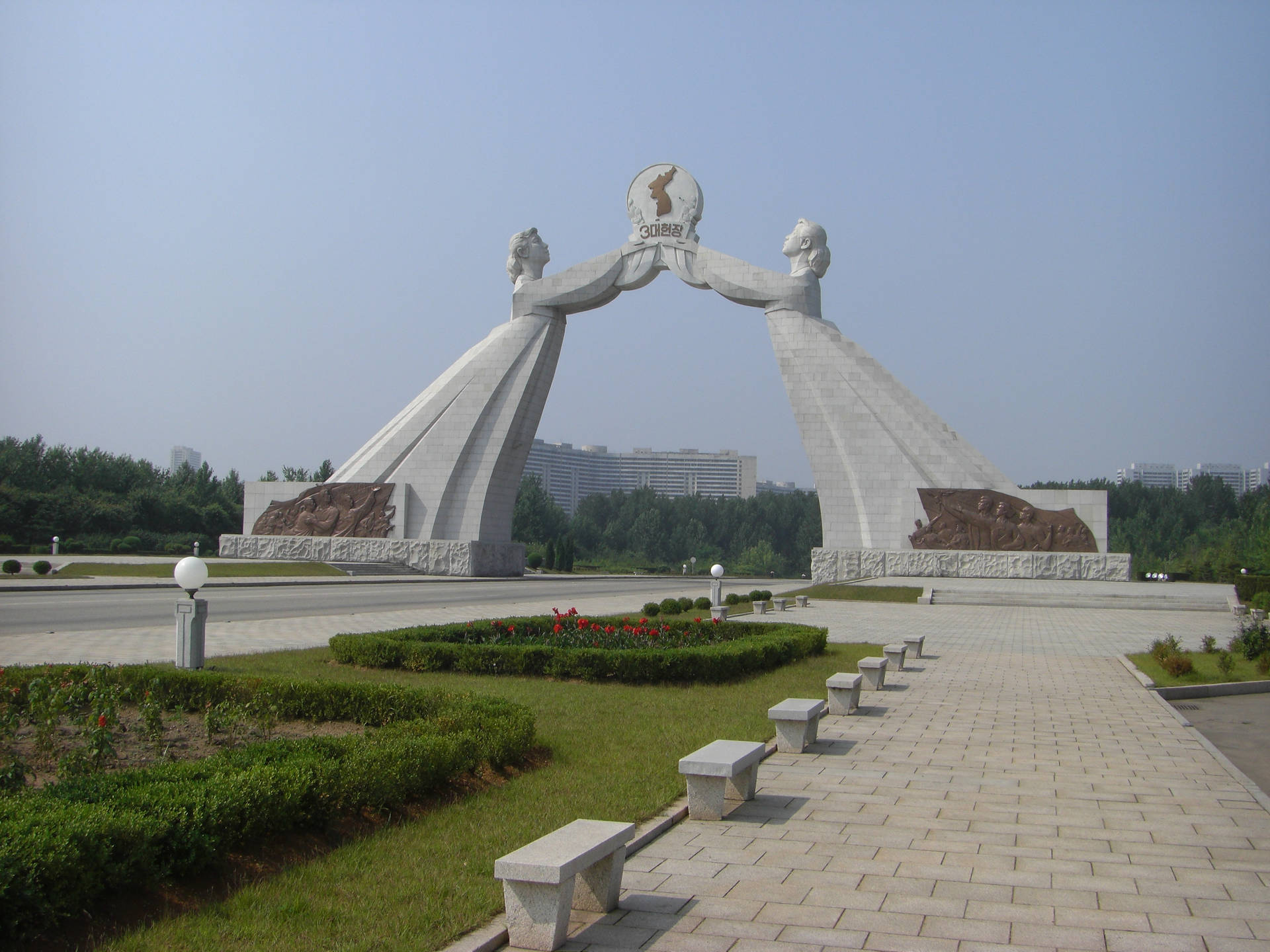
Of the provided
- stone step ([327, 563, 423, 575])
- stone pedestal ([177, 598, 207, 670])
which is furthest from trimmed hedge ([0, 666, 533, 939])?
stone step ([327, 563, 423, 575])

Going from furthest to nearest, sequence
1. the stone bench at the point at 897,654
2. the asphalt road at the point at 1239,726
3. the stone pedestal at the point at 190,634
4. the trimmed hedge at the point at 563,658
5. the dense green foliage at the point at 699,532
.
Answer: the dense green foliage at the point at 699,532
the stone bench at the point at 897,654
the trimmed hedge at the point at 563,658
the stone pedestal at the point at 190,634
the asphalt road at the point at 1239,726

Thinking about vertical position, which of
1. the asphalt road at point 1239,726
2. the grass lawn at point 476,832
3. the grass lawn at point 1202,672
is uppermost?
the grass lawn at point 476,832

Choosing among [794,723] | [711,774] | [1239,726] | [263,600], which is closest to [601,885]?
[711,774]

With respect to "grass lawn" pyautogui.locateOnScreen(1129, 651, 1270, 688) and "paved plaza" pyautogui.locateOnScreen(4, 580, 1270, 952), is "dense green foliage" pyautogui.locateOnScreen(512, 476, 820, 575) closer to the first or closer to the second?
"grass lawn" pyautogui.locateOnScreen(1129, 651, 1270, 688)

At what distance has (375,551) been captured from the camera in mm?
24875

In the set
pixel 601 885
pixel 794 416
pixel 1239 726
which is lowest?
pixel 1239 726

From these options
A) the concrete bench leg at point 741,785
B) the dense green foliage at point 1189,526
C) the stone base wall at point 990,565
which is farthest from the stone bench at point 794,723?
the dense green foliage at point 1189,526

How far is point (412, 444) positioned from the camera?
84.1 feet

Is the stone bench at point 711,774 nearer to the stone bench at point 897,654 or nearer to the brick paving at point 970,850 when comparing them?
the brick paving at point 970,850

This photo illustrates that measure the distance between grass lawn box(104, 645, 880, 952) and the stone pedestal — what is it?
Result: 30 cm

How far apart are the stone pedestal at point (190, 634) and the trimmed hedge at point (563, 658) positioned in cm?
127

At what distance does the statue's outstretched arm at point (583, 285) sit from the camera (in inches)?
1007

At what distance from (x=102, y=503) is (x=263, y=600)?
2094cm

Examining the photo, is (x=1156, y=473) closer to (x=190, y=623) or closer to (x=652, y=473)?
(x=652, y=473)
